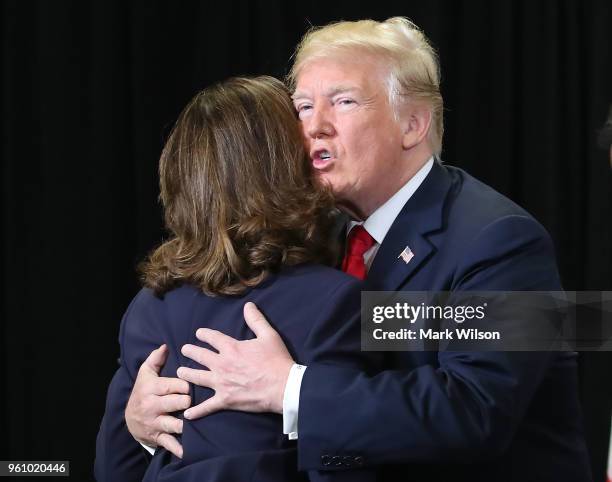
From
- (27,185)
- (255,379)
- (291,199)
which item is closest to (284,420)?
(255,379)

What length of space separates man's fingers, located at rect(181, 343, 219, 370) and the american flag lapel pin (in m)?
0.49

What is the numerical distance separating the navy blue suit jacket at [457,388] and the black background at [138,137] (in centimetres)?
159

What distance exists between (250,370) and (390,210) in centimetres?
64

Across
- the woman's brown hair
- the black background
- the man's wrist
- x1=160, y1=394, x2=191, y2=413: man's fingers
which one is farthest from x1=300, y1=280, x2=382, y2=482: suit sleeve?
the black background

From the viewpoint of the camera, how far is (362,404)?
163 cm

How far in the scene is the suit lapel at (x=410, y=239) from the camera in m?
1.92

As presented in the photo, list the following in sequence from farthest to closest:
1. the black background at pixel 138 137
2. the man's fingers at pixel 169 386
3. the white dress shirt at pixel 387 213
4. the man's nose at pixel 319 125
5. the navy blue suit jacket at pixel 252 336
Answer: the black background at pixel 138 137, the white dress shirt at pixel 387 213, the man's nose at pixel 319 125, the man's fingers at pixel 169 386, the navy blue suit jacket at pixel 252 336

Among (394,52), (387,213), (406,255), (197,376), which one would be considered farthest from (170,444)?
(394,52)

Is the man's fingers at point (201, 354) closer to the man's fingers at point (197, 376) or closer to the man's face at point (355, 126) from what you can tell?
the man's fingers at point (197, 376)

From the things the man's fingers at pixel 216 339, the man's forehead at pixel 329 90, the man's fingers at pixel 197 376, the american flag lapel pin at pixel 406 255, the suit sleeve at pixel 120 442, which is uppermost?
the man's forehead at pixel 329 90

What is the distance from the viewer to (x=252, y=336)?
1665 mm

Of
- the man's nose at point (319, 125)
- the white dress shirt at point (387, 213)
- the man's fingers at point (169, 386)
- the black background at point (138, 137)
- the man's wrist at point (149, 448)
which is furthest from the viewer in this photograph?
the black background at point (138, 137)

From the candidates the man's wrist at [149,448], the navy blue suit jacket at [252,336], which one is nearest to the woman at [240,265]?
the navy blue suit jacket at [252,336]

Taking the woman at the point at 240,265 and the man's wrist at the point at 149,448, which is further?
the man's wrist at the point at 149,448
